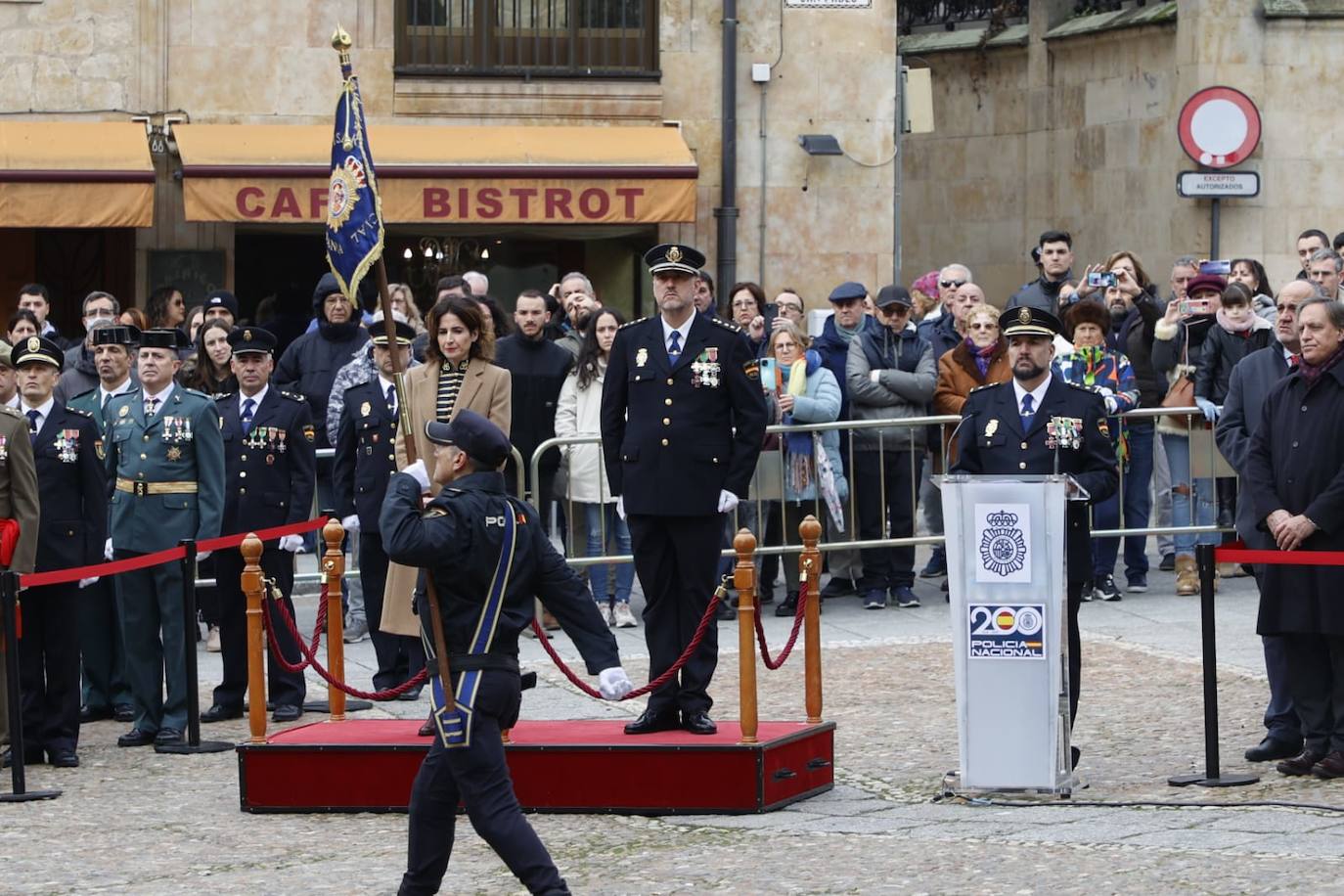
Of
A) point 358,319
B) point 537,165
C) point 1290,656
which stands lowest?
→ point 1290,656

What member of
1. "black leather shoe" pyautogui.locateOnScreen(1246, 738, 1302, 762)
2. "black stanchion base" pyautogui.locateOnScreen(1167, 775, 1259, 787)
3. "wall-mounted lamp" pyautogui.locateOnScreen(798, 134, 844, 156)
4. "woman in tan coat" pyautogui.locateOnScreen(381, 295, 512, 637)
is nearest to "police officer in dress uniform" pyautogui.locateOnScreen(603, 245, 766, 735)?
"woman in tan coat" pyautogui.locateOnScreen(381, 295, 512, 637)

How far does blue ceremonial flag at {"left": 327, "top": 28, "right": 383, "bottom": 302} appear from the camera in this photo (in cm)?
1060

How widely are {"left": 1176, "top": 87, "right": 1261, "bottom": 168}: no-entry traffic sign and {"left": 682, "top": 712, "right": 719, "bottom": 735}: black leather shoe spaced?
13.6m

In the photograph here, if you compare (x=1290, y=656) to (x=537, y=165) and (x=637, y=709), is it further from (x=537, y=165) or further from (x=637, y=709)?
(x=537, y=165)

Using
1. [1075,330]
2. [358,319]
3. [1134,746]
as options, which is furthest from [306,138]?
[1134,746]

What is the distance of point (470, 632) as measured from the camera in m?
8.12

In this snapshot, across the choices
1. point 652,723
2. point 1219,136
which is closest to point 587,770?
point 652,723

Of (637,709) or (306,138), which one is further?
(306,138)

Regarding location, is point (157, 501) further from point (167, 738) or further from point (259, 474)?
point (167, 738)

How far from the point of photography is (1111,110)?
80.0ft

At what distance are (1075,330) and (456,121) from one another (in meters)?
7.38

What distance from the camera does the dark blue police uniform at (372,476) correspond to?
41.3 feet

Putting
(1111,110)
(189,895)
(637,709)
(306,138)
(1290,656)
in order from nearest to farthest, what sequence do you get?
(189,895) → (1290,656) → (637,709) → (306,138) → (1111,110)

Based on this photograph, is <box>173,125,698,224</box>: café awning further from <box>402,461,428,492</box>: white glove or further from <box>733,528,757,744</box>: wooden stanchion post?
<box>402,461,428,492</box>: white glove
